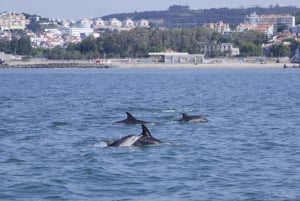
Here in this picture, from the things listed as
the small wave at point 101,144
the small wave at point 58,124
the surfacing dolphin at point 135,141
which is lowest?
the small wave at point 58,124

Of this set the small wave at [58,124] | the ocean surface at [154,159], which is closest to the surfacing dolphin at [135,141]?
the ocean surface at [154,159]

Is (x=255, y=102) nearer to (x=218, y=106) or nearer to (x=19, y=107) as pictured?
(x=218, y=106)

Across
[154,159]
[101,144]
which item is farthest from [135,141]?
[154,159]

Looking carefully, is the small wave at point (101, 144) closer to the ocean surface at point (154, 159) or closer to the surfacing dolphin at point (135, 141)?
the ocean surface at point (154, 159)

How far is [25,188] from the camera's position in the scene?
2336cm

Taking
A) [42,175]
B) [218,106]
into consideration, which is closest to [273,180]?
[42,175]

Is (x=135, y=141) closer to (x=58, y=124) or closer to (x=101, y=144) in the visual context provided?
(x=101, y=144)

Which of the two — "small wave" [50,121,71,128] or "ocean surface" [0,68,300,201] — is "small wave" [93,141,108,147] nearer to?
"ocean surface" [0,68,300,201]

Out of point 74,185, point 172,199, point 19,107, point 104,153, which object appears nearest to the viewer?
point 172,199

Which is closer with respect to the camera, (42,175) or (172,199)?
(172,199)

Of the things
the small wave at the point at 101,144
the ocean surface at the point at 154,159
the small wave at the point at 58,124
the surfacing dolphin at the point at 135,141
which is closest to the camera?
the ocean surface at the point at 154,159

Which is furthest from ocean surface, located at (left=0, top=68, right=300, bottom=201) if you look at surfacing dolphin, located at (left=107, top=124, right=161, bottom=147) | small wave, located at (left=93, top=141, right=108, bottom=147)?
surfacing dolphin, located at (left=107, top=124, right=161, bottom=147)

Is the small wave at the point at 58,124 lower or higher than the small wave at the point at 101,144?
lower

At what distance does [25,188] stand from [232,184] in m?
4.50
